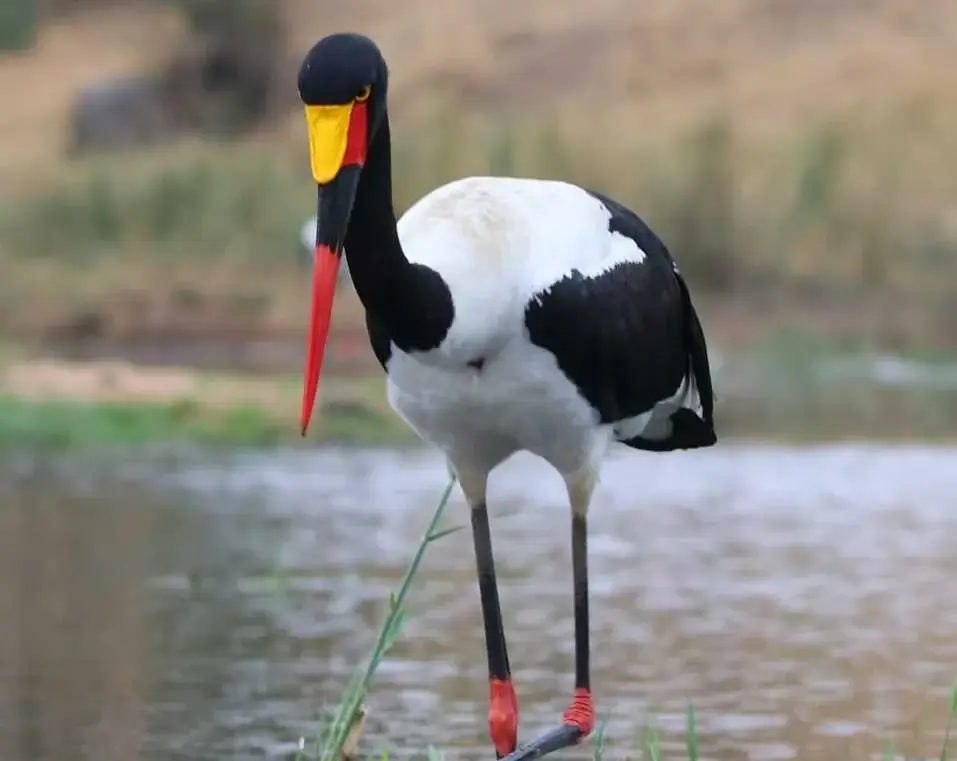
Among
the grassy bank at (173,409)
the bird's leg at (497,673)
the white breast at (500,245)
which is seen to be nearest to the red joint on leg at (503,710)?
the bird's leg at (497,673)

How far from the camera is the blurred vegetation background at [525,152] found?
71.1ft

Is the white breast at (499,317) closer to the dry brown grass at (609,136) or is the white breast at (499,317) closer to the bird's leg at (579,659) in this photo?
the bird's leg at (579,659)

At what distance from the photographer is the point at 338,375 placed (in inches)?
743

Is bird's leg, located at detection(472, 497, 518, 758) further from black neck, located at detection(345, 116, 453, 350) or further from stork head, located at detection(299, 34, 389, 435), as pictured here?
stork head, located at detection(299, 34, 389, 435)

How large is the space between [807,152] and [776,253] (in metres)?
2.25

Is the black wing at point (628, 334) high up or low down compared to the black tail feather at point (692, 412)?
up

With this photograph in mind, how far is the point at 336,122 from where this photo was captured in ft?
14.5

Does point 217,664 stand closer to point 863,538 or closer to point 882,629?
point 882,629

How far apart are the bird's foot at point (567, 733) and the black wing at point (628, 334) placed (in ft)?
2.24

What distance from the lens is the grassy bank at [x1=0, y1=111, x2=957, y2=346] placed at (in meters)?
21.6

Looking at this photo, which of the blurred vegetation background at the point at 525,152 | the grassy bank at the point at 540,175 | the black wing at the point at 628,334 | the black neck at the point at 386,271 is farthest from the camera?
the blurred vegetation background at the point at 525,152

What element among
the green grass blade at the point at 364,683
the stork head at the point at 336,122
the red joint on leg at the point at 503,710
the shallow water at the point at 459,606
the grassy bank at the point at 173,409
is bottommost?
the grassy bank at the point at 173,409

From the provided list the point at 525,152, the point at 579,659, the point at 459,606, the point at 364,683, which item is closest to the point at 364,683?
the point at 364,683

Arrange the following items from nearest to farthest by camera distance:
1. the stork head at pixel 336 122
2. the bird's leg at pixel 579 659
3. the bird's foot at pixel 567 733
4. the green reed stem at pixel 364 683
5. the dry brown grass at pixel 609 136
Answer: the stork head at pixel 336 122
the green reed stem at pixel 364 683
the bird's foot at pixel 567 733
the bird's leg at pixel 579 659
the dry brown grass at pixel 609 136
